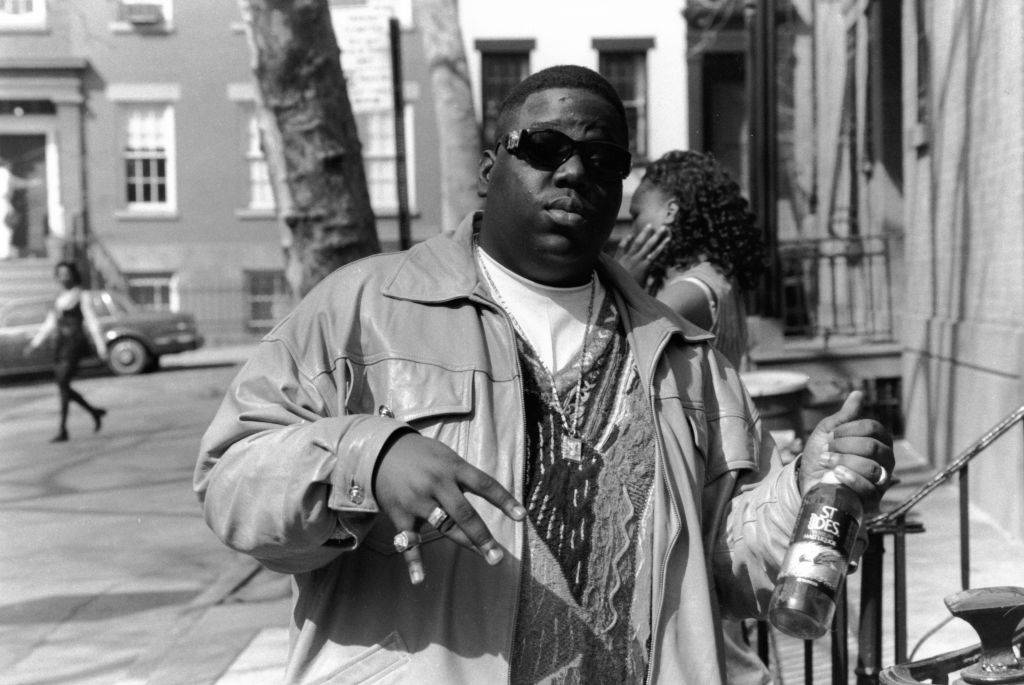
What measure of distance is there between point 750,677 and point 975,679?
1443 millimetres

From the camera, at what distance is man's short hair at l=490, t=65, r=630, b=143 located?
2.35 metres

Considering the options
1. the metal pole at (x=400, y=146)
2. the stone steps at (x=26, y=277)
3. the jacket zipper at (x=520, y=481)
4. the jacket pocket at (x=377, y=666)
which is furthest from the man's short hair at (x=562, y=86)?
the stone steps at (x=26, y=277)

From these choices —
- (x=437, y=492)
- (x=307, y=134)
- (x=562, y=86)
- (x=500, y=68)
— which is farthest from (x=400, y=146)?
(x=500, y=68)

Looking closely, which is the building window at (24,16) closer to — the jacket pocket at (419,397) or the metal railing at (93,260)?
the metal railing at (93,260)

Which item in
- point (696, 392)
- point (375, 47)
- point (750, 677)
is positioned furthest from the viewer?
point (375, 47)

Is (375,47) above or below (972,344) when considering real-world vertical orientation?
above

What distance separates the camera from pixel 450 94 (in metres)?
13.0

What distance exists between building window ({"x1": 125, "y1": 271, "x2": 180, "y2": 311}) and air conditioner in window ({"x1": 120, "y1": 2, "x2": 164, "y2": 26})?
5545 mm

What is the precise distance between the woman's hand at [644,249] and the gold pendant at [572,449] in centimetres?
204

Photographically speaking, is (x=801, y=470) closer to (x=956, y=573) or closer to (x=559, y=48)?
(x=956, y=573)

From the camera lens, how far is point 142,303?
2880cm

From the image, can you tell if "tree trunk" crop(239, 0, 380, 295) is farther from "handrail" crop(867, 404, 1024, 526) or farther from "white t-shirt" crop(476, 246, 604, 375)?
"white t-shirt" crop(476, 246, 604, 375)

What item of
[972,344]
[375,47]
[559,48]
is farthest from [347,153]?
[559,48]

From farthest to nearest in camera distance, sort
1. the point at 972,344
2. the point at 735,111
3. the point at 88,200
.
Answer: the point at 88,200 < the point at 735,111 < the point at 972,344
